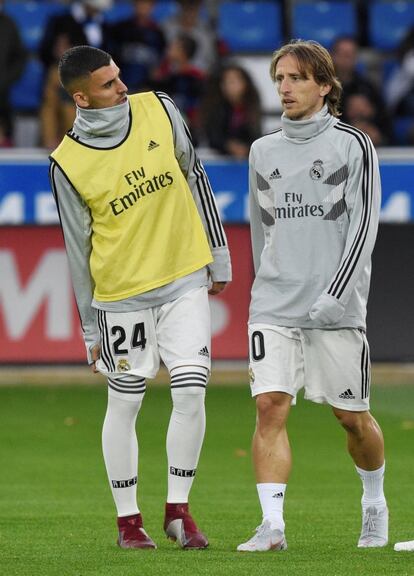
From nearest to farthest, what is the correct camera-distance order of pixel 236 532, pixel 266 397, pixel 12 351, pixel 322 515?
pixel 266 397
pixel 236 532
pixel 322 515
pixel 12 351

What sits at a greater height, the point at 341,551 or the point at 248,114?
the point at 341,551

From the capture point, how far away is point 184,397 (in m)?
6.92

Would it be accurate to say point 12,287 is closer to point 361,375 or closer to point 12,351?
point 12,351

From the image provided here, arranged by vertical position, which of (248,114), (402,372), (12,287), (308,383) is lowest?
(402,372)

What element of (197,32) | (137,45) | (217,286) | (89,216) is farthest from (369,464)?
(197,32)

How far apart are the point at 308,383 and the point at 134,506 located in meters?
0.99

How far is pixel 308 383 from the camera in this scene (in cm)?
699

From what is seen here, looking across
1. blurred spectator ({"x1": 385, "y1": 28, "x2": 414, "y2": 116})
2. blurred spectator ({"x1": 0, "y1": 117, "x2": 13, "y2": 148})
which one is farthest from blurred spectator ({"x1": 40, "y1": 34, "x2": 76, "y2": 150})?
blurred spectator ({"x1": 385, "y1": 28, "x2": 414, "y2": 116})

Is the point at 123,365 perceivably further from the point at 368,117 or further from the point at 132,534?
the point at 368,117

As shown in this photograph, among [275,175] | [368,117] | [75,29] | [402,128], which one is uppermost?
[275,175]

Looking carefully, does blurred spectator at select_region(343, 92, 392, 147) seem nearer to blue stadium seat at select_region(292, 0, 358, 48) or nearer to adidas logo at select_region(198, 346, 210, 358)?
blue stadium seat at select_region(292, 0, 358, 48)

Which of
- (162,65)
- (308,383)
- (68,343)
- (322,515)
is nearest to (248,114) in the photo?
(162,65)

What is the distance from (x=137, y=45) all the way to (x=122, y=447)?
10.8 metres

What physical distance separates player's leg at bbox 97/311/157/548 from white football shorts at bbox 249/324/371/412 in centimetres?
52
